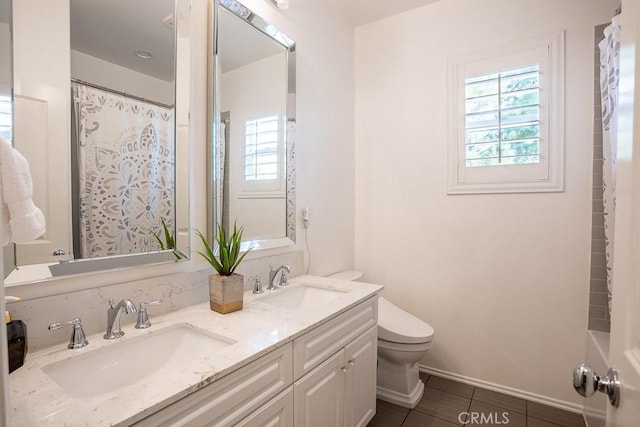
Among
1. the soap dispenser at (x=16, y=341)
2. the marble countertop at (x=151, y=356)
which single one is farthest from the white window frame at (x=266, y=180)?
the soap dispenser at (x=16, y=341)

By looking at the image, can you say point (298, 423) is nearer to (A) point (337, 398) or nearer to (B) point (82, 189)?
(A) point (337, 398)

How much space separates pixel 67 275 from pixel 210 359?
1.84 ft

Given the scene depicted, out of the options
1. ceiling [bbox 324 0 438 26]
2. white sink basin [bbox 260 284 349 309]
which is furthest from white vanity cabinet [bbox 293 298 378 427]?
ceiling [bbox 324 0 438 26]

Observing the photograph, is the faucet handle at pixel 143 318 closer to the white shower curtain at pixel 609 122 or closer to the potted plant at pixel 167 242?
the potted plant at pixel 167 242

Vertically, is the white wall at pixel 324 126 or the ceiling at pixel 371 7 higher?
the ceiling at pixel 371 7

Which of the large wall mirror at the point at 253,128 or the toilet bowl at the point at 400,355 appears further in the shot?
the toilet bowl at the point at 400,355

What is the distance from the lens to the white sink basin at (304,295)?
169 cm

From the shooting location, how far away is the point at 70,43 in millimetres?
1072

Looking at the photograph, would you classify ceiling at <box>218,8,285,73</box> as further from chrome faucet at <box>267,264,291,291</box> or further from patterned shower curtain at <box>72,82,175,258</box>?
chrome faucet at <box>267,264,291,291</box>

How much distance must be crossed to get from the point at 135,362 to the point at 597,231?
7.82ft

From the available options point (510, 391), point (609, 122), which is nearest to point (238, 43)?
point (609, 122)

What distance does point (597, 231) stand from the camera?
74.0 inches

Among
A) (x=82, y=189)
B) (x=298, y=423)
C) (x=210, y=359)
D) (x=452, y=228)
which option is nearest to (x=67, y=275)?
(x=82, y=189)

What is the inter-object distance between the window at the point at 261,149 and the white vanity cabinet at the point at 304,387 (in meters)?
0.88
